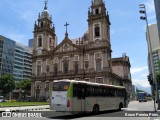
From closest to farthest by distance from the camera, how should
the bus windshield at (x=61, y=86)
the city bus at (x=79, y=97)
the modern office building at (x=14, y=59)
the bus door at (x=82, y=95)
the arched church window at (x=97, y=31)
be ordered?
the city bus at (x=79, y=97) < the bus windshield at (x=61, y=86) < the bus door at (x=82, y=95) < the arched church window at (x=97, y=31) < the modern office building at (x=14, y=59)

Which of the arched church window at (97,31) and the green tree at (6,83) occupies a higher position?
the arched church window at (97,31)

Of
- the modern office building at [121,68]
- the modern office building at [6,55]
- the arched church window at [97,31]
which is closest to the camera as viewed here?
the arched church window at [97,31]

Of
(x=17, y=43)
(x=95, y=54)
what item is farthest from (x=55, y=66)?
(x=17, y=43)

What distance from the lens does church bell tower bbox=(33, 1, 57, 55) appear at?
7069 centimetres

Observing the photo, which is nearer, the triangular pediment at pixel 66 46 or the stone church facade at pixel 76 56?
the stone church facade at pixel 76 56

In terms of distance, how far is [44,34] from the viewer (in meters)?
70.9

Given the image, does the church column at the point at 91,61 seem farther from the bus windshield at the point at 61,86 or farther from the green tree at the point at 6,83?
the bus windshield at the point at 61,86

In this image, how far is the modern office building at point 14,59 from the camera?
108419mm

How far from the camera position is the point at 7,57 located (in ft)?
364

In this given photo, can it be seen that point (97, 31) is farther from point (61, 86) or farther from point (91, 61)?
point (61, 86)

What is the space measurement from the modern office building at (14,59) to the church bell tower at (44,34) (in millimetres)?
41387

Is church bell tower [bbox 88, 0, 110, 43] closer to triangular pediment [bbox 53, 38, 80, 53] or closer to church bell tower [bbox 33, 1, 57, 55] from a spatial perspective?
triangular pediment [bbox 53, 38, 80, 53]

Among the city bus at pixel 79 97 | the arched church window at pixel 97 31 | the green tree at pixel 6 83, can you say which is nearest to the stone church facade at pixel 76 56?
the arched church window at pixel 97 31

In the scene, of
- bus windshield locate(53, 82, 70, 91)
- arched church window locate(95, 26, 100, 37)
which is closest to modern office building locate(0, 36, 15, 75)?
arched church window locate(95, 26, 100, 37)
